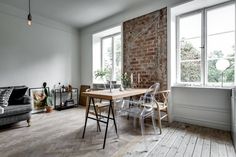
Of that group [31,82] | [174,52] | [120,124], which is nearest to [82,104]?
[31,82]

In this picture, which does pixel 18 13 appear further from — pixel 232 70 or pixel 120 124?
pixel 232 70

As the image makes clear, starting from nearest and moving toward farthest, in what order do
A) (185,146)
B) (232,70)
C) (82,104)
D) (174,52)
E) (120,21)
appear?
(185,146), (232,70), (174,52), (120,21), (82,104)

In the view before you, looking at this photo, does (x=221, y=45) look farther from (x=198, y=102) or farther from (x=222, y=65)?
(x=198, y=102)

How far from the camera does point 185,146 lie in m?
2.06

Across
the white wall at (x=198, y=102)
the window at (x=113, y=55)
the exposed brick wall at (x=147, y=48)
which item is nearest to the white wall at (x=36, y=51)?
the window at (x=113, y=55)

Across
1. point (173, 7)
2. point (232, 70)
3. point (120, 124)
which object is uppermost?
point (173, 7)

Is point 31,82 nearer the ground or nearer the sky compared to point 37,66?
nearer the ground

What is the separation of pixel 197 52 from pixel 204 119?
53.0 inches

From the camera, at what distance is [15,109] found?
2.81 metres

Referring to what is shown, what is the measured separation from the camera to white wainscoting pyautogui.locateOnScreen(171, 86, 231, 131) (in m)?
2.60

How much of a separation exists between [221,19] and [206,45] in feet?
1.73

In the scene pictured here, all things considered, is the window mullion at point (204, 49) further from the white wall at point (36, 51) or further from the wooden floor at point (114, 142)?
the white wall at point (36, 51)

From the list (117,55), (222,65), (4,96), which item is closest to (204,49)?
(222,65)

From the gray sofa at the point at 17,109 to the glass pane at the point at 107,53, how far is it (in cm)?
241
